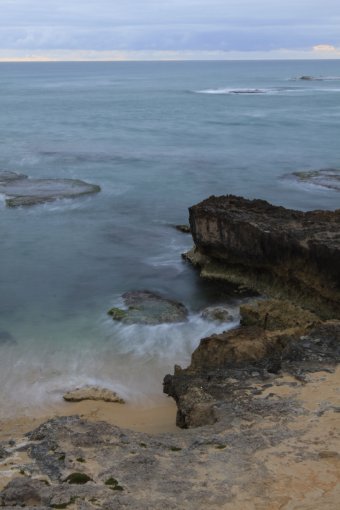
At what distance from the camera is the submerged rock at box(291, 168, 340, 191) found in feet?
158

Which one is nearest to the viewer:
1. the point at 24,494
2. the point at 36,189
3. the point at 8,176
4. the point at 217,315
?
the point at 24,494

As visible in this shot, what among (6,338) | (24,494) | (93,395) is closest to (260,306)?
(93,395)

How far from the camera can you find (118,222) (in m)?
40.0

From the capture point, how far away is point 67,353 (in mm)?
23531

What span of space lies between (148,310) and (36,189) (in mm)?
22936

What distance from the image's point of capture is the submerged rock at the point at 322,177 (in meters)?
48.3

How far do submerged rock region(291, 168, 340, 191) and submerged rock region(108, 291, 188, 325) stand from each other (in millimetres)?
23538

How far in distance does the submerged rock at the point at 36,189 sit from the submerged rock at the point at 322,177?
1590 cm

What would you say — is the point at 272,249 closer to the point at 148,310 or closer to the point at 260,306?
Answer: the point at 260,306

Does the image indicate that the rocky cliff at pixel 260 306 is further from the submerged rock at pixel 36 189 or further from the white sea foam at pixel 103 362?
the submerged rock at pixel 36 189

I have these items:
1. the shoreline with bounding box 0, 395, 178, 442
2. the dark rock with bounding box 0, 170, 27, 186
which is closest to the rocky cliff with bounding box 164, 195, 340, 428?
the shoreline with bounding box 0, 395, 178, 442

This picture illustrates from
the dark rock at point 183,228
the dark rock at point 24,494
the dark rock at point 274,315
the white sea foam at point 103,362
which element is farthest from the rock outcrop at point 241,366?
the dark rock at point 183,228

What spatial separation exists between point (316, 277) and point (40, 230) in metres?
18.8

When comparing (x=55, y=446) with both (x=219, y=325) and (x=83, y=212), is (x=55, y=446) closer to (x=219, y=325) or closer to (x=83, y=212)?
(x=219, y=325)
